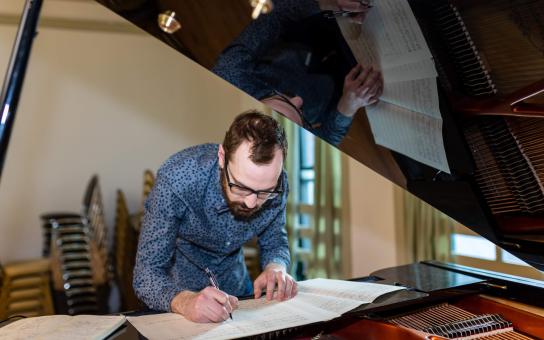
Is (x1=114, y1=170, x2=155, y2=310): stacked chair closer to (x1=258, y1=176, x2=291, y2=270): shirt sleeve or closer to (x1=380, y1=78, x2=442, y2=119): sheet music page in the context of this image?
(x1=258, y1=176, x2=291, y2=270): shirt sleeve

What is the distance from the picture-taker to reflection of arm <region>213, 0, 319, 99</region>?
1249 mm

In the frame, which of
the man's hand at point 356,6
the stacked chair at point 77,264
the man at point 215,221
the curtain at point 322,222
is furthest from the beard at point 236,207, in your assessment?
the stacked chair at point 77,264

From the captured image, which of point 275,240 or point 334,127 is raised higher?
point 334,127

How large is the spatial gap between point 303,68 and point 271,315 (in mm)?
661

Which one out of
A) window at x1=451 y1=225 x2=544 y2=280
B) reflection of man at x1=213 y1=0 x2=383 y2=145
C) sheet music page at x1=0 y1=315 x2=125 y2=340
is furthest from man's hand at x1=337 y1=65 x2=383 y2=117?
window at x1=451 y1=225 x2=544 y2=280

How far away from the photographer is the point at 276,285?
159cm

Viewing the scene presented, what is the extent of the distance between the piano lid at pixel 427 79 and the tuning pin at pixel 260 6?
0.01m

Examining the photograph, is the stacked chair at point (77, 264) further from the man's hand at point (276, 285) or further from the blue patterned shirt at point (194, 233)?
the man's hand at point (276, 285)

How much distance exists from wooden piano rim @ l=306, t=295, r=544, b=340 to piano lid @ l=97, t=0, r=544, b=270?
16 centimetres

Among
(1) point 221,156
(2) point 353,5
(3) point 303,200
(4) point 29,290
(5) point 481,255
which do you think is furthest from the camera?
(3) point 303,200

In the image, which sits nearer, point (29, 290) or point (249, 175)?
point (249, 175)

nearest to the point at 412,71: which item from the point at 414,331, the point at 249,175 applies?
the point at 249,175

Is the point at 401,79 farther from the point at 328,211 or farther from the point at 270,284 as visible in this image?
the point at 328,211

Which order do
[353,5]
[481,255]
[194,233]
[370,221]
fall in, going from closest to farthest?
[353,5], [194,233], [481,255], [370,221]
